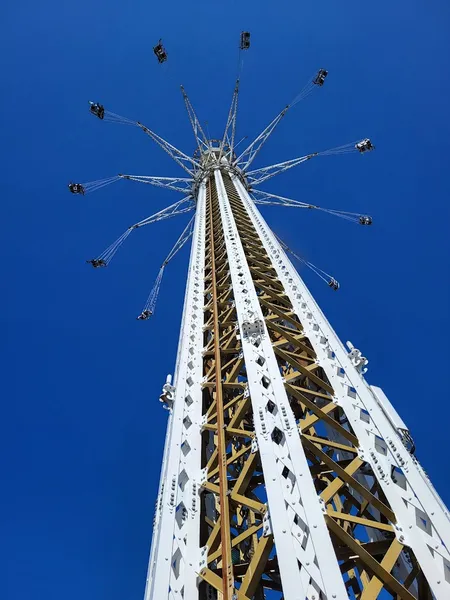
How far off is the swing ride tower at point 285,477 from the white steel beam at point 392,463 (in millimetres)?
15

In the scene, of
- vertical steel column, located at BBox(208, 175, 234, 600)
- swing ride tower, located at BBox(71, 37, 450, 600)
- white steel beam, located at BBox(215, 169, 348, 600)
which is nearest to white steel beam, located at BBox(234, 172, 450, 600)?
swing ride tower, located at BBox(71, 37, 450, 600)

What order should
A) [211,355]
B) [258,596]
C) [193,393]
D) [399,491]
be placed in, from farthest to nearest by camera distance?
[211,355], [193,393], [258,596], [399,491]

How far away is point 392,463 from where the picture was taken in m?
5.14

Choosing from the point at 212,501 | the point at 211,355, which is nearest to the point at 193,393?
the point at 211,355

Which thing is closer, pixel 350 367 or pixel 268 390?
pixel 268 390

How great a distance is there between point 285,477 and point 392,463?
1.33 m

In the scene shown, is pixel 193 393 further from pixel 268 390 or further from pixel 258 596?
pixel 258 596

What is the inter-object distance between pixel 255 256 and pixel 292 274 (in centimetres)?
202

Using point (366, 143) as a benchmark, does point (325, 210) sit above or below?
below

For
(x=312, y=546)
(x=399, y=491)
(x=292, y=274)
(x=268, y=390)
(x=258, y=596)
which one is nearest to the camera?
(x=312, y=546)

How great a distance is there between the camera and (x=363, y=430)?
18.5 feet

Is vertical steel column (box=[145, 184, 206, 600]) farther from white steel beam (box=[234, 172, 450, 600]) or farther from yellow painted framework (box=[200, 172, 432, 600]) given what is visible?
white steel beam (box=[234, 172, 450, 600])

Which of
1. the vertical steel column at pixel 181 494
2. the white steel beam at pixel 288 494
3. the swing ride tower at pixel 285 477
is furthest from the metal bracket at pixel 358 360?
the vertical steel column at pixel 181 494

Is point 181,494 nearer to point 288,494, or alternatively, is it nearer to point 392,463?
point 288,494
